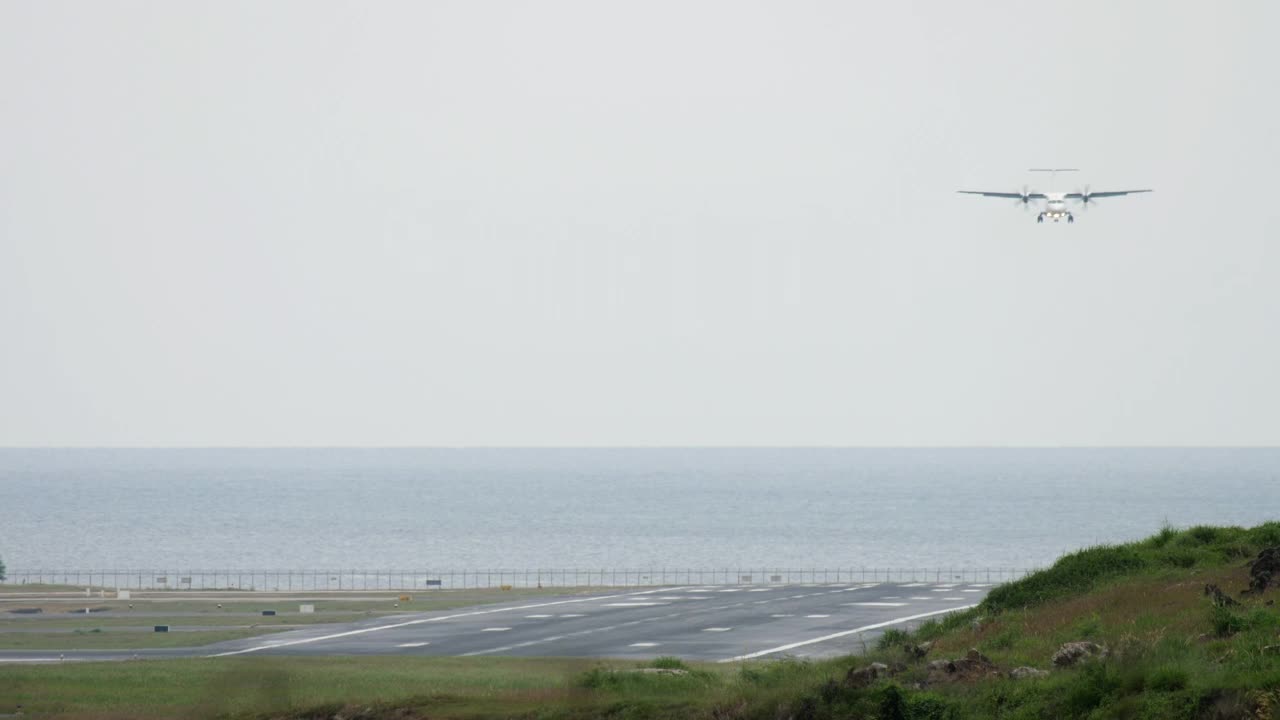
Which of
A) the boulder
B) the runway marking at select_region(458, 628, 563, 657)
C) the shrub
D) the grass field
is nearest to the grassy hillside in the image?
the shrub

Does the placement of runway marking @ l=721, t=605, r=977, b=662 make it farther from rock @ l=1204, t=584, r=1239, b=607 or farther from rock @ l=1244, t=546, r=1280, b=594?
rock @ l=1204, t=584, r=1239, b=607

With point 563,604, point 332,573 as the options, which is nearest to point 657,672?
point 563,604

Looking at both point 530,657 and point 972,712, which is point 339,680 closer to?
point 530,657

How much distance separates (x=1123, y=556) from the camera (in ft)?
179

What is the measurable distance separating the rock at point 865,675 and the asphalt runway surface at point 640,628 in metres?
26.7

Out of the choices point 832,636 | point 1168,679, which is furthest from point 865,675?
point 832,636

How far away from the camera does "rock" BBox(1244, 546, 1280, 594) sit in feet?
153

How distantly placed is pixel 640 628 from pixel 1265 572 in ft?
146

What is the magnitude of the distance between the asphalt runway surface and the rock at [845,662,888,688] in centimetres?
2670

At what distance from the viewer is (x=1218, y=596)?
44906 millimetres

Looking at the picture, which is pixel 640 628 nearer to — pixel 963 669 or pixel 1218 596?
pixel 1218 596

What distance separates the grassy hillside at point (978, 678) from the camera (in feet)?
122

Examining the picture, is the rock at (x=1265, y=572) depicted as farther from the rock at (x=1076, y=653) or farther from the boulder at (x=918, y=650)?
the boulder at (x=918, y=650)

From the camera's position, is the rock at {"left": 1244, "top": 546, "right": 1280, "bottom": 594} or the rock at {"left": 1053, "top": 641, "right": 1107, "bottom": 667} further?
the rock at {"left": 1244, "top": 546, "right": 1280, "bottom": 594}
